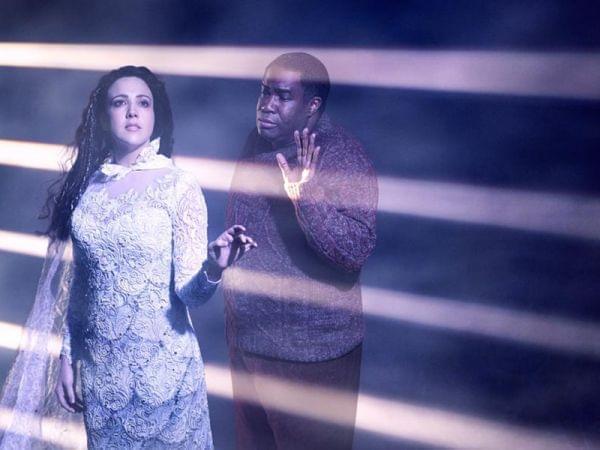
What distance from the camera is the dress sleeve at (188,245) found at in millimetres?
1298

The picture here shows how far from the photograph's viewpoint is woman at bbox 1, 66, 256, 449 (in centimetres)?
132

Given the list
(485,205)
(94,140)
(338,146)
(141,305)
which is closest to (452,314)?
(485,205)

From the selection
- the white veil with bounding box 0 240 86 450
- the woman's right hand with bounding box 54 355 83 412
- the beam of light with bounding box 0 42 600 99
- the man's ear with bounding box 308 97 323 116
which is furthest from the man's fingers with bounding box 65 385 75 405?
the beam of light with bounding box 0 42 600 99

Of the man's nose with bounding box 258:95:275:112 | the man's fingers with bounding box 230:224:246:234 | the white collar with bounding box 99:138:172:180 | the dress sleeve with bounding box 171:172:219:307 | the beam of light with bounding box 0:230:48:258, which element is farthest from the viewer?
the beam of light with bounding box 0:230:48:258

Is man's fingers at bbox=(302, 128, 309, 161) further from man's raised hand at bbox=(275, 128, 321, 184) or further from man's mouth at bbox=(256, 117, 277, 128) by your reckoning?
man's mouth at bbox=(256, 117, 277, 128)

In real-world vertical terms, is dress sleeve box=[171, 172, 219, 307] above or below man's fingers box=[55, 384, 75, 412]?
above

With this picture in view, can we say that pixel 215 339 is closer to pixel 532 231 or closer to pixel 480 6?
pixel 532 231

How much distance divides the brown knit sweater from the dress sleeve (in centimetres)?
23

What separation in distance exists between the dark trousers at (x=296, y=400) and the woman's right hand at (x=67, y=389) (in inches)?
16.0

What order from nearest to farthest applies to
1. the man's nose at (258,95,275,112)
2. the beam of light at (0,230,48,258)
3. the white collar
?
the white collar → the man's nose at (258,95,275,112) → the beam of light at (0,230,48,258)

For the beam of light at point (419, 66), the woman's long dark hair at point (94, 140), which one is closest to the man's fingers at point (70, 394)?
the woman's long dark hair at point (94, 140)

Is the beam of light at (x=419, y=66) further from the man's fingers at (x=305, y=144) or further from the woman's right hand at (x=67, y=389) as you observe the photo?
the woman's right hand at (x=67, y=389)

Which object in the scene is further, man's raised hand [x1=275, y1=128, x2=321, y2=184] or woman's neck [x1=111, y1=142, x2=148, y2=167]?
woman's neck [x1=111, y1=142, x2=148, y2=167]

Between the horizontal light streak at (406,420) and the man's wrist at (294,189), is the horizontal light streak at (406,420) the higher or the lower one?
the lower one
